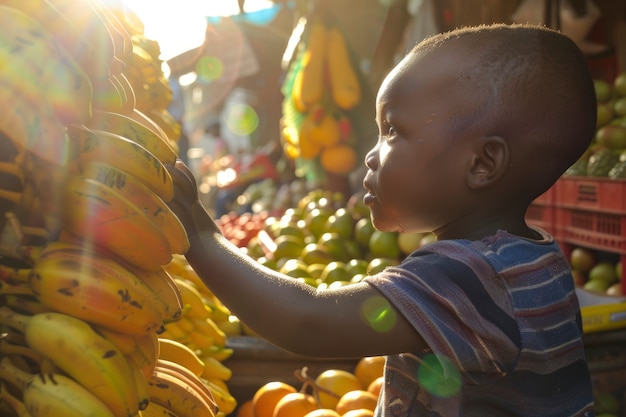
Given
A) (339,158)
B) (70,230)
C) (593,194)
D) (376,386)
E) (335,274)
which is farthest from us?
(339,158)

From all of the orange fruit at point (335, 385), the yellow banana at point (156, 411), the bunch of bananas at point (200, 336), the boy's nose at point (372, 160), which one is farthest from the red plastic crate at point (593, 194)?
the yellow banana at point (156, 411)

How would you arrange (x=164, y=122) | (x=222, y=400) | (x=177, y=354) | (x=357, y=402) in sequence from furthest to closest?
(x=164, y=122) < (x=357, y=402) < (x=222, y=400) < (x=177, y=354)

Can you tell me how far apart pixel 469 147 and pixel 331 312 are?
1.37 ft

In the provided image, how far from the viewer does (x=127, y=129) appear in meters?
1.24

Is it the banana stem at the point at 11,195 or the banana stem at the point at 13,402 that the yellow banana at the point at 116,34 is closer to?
the banana stem at the point at 11,195

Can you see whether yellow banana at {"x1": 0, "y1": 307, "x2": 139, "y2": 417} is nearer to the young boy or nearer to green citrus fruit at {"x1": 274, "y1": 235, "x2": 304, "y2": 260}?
the young boy

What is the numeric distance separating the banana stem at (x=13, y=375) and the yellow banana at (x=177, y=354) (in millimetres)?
558

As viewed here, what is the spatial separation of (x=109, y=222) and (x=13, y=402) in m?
0.32

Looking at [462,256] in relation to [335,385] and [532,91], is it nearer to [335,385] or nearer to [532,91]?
[532,91]

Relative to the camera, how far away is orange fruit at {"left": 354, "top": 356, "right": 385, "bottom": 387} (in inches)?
91.8

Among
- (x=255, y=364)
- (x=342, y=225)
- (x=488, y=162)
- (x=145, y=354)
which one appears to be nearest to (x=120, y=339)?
(x=145, y=354)

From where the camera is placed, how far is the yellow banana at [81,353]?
1029 mm

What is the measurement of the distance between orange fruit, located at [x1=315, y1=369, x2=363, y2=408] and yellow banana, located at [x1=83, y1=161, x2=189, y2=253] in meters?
1.18

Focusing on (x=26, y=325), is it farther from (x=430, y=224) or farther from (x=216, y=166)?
(x=216, y=166)
